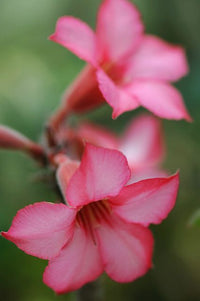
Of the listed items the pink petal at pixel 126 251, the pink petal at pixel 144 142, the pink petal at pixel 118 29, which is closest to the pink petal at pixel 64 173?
the pink petal at pixel 126 251

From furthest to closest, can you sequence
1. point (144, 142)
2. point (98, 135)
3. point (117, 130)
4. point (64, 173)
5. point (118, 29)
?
point (117, 130) < point (144, 142) < point (98, 135) < point (118, 29) < point (64, 173)

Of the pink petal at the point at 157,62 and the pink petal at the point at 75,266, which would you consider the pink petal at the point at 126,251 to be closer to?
the pink petal at the point at 75,266

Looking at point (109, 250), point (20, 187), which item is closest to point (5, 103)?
point (20, 187)

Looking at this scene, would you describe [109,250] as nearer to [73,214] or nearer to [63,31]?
[73,214]

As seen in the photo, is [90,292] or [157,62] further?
[157,62]

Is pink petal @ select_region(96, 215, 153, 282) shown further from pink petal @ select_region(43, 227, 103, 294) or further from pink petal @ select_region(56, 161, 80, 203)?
pink petal @ select_region(56, 161, 80, 203)

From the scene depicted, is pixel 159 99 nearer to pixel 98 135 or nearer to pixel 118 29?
pixel 118 29

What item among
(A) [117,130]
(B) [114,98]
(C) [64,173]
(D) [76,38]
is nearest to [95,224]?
(C) [64,173]
